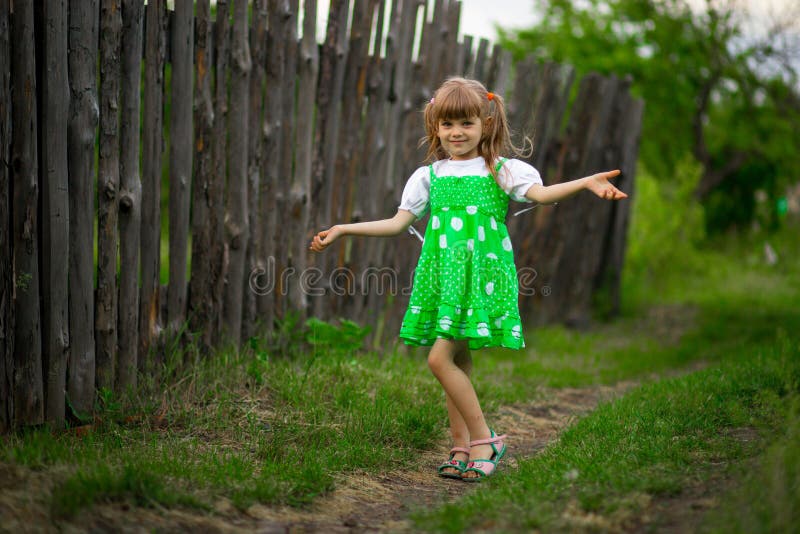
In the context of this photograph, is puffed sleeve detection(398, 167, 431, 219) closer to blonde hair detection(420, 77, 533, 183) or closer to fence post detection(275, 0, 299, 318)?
blonde hair detection(420, 77, 533, 183)

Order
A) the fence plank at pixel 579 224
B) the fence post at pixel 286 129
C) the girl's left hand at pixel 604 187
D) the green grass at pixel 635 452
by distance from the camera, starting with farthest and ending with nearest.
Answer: the fence plank at pixel 579 224
the fence post at pixel 286 129
the girl's left hand at pixel 604 187
the green grass at pixel 635 452

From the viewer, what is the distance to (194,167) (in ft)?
13.6

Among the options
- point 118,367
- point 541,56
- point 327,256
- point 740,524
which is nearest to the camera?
point 740,524

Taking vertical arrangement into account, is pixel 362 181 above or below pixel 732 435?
above

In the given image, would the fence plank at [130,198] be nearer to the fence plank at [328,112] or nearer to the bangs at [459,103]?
the fence plank at [328,112]

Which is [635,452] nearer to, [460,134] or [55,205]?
[460,134]

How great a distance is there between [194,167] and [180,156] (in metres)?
0.15

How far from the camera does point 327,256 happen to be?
4.96 metres

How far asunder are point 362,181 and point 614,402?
207 centimetres

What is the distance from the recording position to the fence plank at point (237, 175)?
4.19 m

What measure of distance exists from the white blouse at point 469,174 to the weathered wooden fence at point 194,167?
3.75ft

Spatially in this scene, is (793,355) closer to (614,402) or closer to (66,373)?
(614,402)

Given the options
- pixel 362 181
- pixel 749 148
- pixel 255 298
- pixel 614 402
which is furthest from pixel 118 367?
pixel 749 148

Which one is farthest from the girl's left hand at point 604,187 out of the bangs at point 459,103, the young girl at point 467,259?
the bangs at point 459,103
